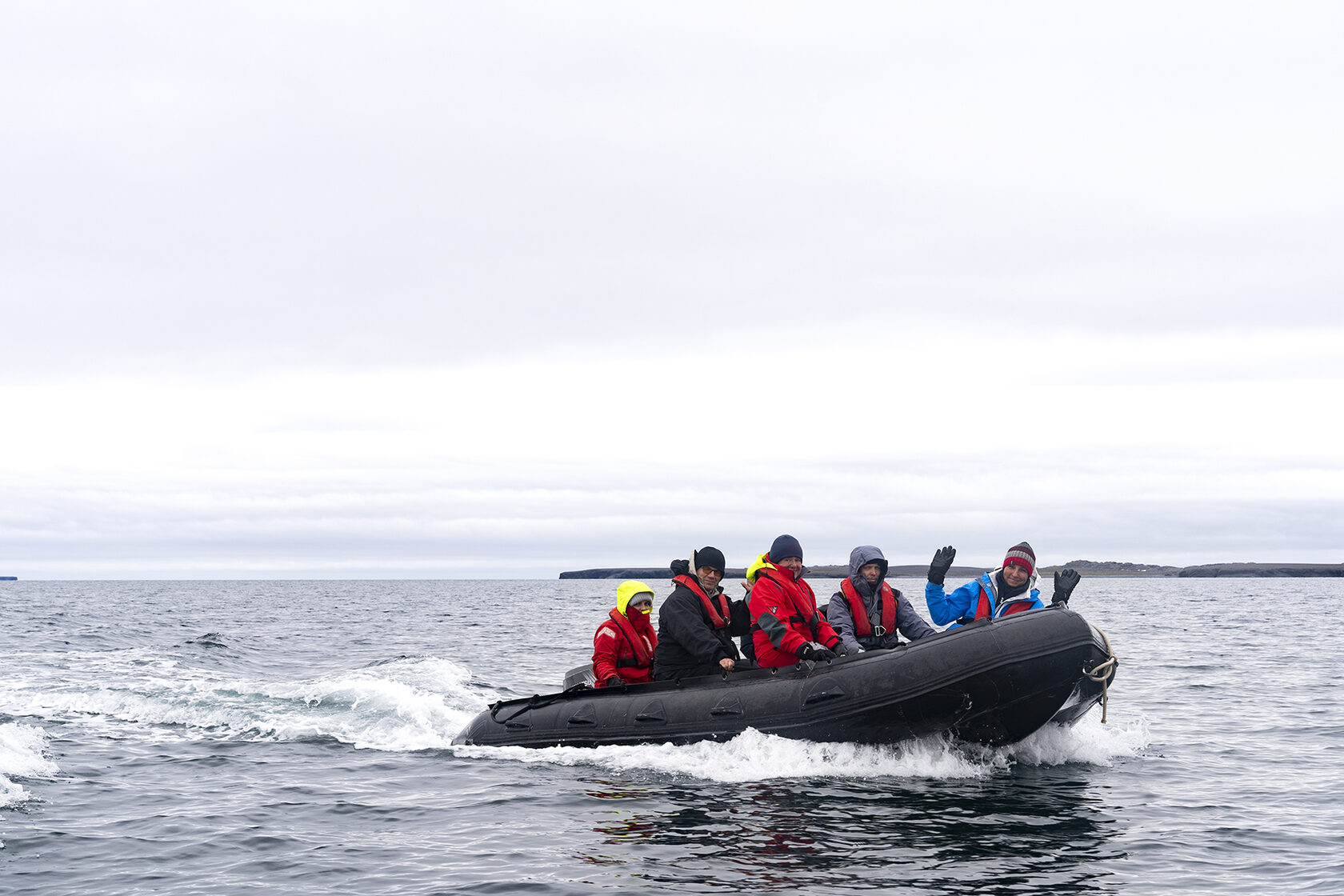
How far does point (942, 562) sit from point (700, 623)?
7.57 ft

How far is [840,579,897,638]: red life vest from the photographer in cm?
1077

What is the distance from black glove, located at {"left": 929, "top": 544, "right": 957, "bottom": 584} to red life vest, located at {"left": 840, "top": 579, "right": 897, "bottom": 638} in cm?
51

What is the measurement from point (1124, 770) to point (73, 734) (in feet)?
37.8

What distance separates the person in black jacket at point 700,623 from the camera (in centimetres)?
1048

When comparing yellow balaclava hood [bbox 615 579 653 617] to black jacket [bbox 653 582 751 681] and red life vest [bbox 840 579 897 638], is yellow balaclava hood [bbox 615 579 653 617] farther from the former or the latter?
red life vest [bbox 840 579 897 638]

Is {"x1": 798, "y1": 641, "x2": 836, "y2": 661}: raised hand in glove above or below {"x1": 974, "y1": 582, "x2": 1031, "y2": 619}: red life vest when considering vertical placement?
below

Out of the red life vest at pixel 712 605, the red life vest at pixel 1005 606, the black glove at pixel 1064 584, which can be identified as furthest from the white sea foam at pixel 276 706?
the black glove at pixel 1064 584

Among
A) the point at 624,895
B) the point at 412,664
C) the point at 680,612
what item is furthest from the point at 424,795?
the point at 412,664

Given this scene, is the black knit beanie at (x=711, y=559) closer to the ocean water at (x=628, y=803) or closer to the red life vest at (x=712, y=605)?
the red life vest at (x=712, y=605)

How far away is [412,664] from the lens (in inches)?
823

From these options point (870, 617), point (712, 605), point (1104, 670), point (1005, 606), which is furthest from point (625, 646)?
point (1104, 670)

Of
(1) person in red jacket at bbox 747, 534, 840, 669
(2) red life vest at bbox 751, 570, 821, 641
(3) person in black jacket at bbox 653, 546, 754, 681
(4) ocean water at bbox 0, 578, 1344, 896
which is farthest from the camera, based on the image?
(3) person in black jacket at bbox 653, 546, 754, 681

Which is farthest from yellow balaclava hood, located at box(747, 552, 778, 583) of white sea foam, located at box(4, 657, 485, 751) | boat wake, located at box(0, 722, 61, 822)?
boat wake, located at box(0, 722, 61, 822)

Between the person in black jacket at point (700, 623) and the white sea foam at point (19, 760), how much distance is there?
5638 millimetres
